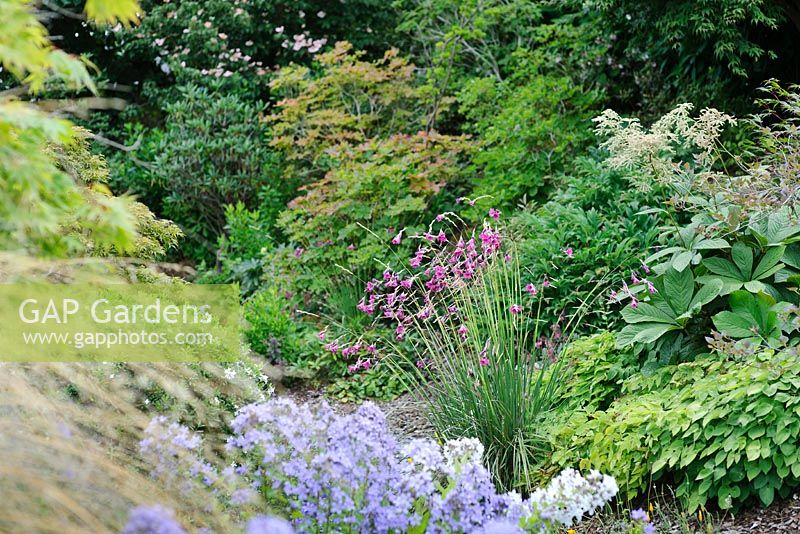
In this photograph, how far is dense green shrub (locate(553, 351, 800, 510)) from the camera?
2.77 meters

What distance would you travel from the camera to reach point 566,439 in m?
3.33

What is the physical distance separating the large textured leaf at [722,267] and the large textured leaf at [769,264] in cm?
8

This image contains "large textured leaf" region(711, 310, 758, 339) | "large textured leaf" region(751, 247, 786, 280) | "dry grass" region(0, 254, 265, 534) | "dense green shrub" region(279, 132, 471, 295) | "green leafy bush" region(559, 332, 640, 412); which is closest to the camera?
"dry grass" region(0, 254, 265, 534)

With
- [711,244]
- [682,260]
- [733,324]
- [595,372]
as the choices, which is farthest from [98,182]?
[733,324]

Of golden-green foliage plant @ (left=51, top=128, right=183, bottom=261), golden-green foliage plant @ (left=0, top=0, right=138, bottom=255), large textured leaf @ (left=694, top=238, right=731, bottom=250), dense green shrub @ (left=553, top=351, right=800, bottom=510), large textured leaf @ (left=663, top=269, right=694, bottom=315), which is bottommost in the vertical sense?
dense green shrub @ (left=553, top=351, right=800, bottom=510)

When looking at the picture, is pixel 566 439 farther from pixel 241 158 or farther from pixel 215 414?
pixel 241 158

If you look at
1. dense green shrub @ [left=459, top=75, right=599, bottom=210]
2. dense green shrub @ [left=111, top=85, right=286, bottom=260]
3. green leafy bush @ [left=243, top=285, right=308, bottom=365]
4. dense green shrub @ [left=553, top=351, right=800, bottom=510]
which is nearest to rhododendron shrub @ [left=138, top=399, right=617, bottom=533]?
dense green shrub @ [left=553, top=351, right=800, bottom=510]

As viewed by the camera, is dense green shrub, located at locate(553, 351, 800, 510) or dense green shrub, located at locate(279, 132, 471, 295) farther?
dense green shrub, located at locate(279, 132, 471, 295)

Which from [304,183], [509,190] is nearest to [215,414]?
[509,190]

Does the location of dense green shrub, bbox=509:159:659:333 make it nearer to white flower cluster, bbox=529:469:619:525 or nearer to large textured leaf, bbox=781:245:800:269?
large textured leaf, bbox=781:245:800:269

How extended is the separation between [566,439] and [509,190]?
2.90m

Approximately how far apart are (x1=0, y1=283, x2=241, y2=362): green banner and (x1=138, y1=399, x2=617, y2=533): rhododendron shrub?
0.93 m

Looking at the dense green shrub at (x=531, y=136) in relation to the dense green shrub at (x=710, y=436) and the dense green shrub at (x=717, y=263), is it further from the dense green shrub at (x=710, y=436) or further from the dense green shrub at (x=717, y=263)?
the dense green shrub at (x=710, y=436)

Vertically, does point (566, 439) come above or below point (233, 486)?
below
